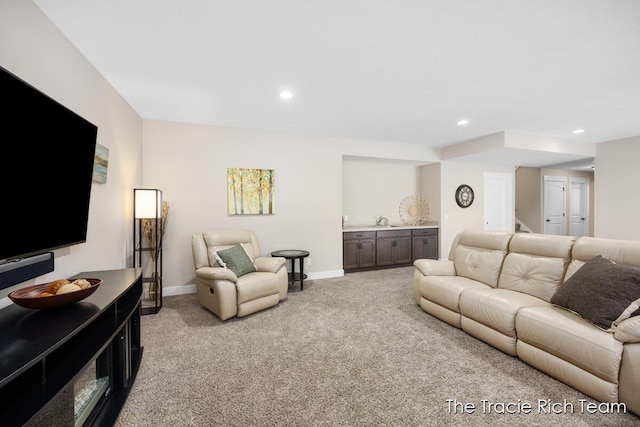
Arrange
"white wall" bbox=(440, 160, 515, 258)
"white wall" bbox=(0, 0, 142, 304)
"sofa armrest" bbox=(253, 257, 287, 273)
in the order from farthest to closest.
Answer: "white wall" bbox=(440, 160, 515, 258)
"sofa armrest" bbox=(253, 257, 287, 273)
"white wall" bbox=(0, 0, 142, 304)

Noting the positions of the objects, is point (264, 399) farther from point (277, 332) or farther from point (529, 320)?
point (529, 320)

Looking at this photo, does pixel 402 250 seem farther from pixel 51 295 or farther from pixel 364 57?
pixel 51 295

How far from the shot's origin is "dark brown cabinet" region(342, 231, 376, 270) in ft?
17.1

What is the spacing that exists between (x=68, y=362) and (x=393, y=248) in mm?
5044

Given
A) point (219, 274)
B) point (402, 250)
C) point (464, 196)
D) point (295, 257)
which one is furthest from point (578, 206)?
point (219, 274)

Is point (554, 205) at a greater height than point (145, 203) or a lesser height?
greater

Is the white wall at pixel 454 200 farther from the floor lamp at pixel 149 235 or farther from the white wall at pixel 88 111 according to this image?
the white wall at pixel 88 111

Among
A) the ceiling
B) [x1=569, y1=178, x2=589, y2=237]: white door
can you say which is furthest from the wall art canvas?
[x1=569, y1=178, x2=589, y2=237]: white door

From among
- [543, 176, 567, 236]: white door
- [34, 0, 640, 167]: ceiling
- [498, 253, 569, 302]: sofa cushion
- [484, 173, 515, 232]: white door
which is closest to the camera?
[34, 0, 640, 167]: ceiling

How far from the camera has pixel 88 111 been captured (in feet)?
8.00

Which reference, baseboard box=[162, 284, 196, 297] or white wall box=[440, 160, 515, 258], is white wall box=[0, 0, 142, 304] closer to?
baseboard box=[162, 284, 196, 297]

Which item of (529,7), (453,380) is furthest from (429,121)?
(453,380)

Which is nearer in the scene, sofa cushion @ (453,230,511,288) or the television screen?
the television screen

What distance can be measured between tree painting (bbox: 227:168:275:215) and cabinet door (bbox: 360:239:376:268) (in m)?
1.90
